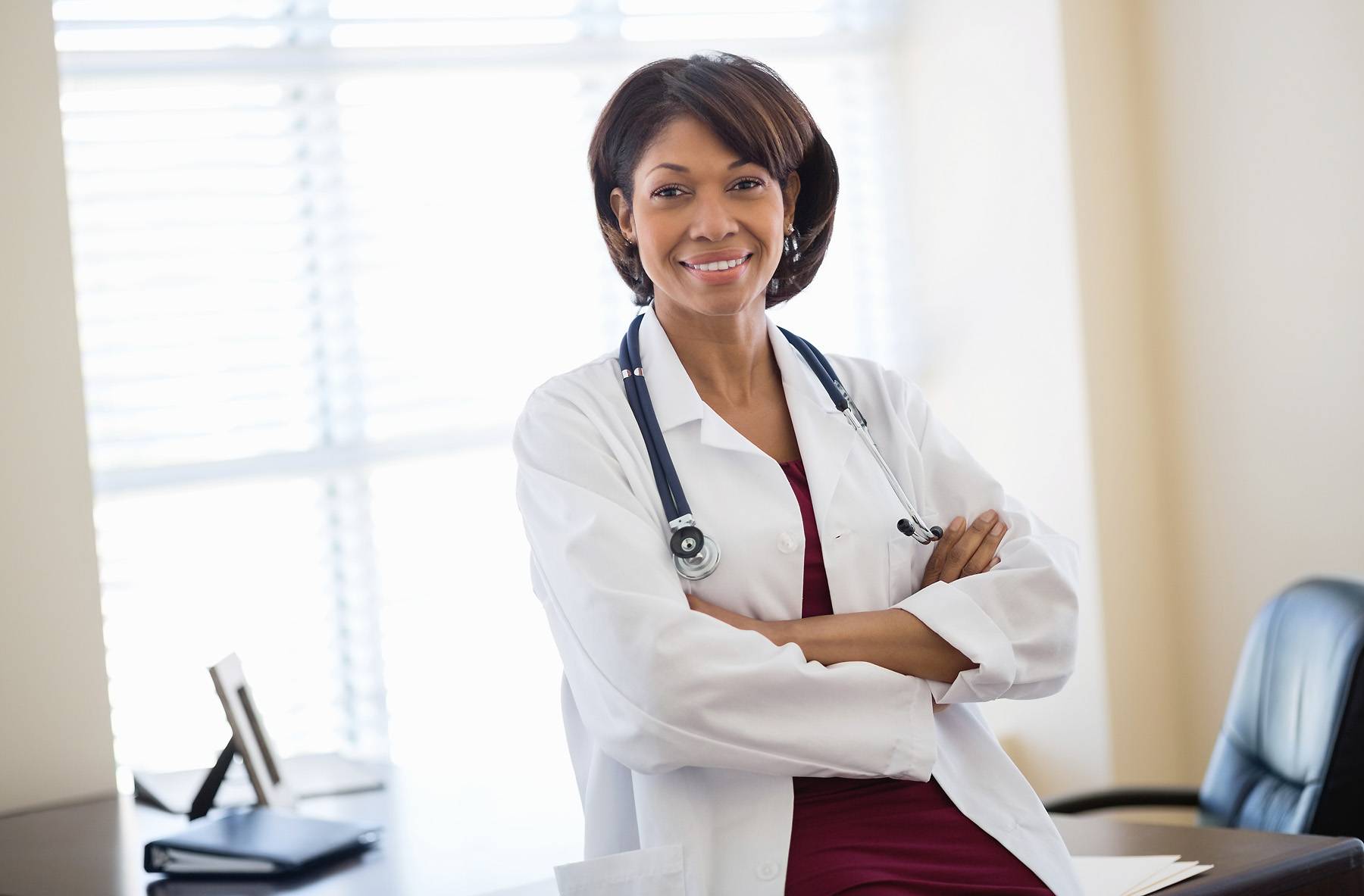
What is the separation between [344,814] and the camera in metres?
2.10

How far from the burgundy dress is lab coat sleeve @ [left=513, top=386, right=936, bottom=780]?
0.05 meters

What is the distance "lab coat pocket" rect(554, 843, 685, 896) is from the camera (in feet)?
4.61

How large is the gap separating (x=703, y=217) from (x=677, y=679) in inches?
22.4

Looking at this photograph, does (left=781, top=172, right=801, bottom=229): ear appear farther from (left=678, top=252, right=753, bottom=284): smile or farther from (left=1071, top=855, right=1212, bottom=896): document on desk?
(left=1071, top=855, right=1212, bottom=896): document on desk

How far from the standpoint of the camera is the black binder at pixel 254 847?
1791 mm

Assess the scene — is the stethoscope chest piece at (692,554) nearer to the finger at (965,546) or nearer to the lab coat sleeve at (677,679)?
the lab coat sleeve at (677,679)

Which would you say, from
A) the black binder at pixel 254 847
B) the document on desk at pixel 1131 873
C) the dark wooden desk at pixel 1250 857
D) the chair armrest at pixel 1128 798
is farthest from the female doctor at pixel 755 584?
the chair armrest at pixel 1128 798

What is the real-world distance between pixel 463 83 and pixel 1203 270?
1.86 metres

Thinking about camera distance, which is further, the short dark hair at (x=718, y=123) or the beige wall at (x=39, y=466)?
the beige wall at (x=39, y=466)

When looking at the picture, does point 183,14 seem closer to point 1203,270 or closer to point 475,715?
point 475,715

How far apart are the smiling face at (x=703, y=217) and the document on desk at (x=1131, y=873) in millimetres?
860

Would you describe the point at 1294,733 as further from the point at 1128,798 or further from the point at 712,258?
the point at 712,258

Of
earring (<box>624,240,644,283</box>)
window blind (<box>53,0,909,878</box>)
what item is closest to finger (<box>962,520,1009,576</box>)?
earring (<box>624,240,644,283</box>)

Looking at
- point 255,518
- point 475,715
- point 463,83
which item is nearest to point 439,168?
point 463,83
